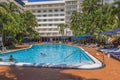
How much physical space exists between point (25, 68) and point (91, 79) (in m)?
4.98

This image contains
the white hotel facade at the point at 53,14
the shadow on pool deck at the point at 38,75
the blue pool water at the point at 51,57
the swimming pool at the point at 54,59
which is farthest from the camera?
the white hotel facade at the point at 53,14

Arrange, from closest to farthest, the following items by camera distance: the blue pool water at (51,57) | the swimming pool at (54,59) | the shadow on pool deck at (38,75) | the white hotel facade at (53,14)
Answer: the shadow on pool deck at (38,75)
the swimming pool at (54,59)
the blue pool water at (51,57)
the white hotel facade at (53,14)

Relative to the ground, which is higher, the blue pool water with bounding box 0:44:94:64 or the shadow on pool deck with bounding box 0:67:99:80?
the shadow on pool deck with bounding box 0:67:99:80

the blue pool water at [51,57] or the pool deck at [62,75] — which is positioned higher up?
the pool deck at [62,75]

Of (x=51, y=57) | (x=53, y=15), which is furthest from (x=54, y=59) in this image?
(x=53, y=15)

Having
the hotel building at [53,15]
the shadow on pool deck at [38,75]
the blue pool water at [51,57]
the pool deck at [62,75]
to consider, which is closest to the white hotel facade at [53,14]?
the hotel building at [53,15]

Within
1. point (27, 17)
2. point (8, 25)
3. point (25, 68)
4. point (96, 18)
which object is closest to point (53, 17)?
point (27, 17)

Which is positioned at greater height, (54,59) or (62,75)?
(62,75)

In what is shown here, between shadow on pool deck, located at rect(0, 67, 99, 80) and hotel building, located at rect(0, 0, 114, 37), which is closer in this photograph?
shadow on pool deck, located at rect(0, 67, 99, 80)

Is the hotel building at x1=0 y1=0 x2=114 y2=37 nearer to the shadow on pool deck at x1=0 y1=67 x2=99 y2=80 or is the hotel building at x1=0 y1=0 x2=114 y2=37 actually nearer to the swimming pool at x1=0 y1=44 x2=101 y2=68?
the swimming pool at x1=0 y1=44 x2=101 y2=68

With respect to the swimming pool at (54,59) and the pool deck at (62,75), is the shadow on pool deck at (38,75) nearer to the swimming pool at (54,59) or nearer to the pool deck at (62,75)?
the pool deck at (62,75)

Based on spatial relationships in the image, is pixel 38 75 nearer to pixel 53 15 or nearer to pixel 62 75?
pixel 62 75

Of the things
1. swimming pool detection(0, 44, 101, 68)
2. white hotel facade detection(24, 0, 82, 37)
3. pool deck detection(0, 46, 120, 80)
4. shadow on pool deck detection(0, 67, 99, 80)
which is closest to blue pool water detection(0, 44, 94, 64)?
swimming pool detection(0, 44, 101, 68)

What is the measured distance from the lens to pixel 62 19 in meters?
102
